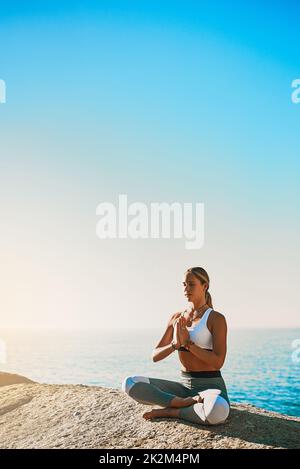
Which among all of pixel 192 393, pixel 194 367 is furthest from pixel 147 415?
pixel 194 367

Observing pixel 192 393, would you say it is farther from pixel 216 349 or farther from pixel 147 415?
pixel 216 349

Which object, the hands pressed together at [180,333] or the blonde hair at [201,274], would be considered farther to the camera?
the blonde hair at [201,274]

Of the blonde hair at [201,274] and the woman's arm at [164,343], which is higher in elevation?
the blonde hair at [201,274]

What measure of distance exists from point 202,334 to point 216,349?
257 mm

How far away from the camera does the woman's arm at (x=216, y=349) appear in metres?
5.90

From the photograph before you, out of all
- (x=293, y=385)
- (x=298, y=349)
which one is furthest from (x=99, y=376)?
(x=298, y=349)

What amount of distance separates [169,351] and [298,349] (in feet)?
305

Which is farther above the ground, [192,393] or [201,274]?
[201,274]

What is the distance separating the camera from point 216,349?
5.94 meters

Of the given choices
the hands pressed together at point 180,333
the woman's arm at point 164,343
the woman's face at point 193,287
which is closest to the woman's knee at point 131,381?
the woman's arm at point 164,343

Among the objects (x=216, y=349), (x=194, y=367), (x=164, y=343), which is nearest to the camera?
(x=216, y=349)

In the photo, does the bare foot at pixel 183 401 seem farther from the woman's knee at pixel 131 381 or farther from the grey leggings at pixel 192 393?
the woman's knee at pixel 131 381

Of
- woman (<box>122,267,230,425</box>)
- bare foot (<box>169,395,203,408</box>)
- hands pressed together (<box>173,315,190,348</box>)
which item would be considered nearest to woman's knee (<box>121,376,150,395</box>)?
woman (<box>122,267,230,425</box>)
